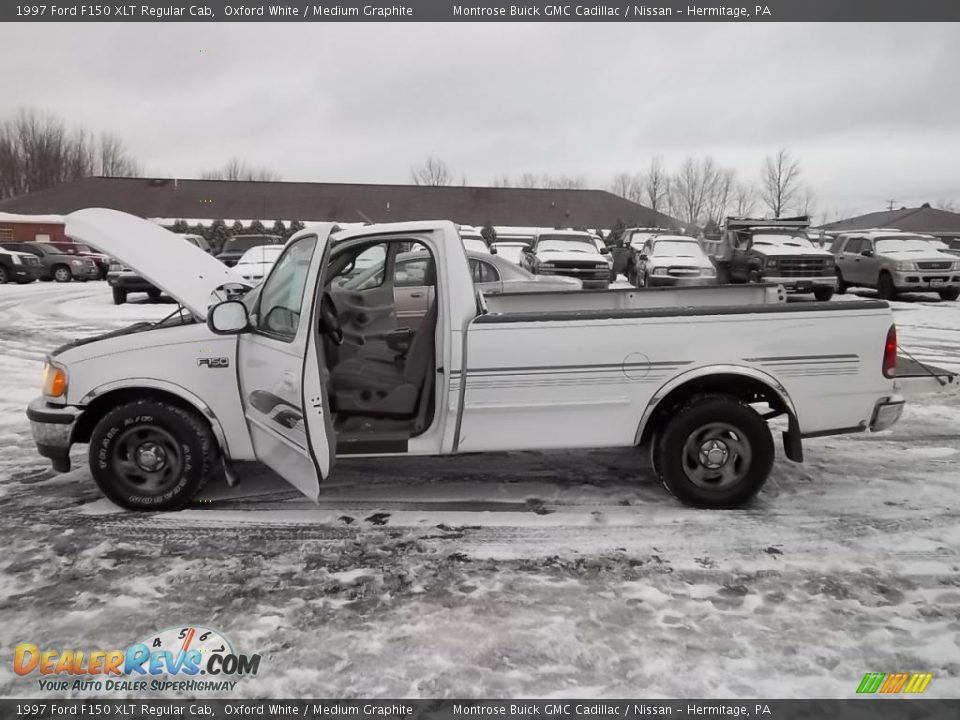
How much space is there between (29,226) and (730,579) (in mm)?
56085

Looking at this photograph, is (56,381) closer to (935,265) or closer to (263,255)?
(263,255)

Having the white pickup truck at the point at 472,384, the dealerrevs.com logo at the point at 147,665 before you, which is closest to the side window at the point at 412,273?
the white pickup truck at the point at 472,384

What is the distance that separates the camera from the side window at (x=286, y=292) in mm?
4223

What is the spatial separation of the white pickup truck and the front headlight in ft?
0.04

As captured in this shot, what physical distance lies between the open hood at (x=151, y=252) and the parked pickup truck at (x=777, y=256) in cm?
1459

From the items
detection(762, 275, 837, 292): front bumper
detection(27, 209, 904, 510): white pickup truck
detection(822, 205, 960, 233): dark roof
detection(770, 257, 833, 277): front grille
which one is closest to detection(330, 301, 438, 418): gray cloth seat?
detection(27, 209, 904, 510): white pickup truck

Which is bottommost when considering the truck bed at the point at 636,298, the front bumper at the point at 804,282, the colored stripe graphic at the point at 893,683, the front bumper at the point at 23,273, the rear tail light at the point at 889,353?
the colored stripe graphic at the point at 893,683

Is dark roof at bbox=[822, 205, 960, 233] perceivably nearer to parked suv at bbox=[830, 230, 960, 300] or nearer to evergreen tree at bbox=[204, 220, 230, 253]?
parked suv at bbox=[830, 230, 960, 300]

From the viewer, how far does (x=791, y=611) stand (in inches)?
132

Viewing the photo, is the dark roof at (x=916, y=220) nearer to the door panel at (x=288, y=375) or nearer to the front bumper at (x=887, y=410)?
the front bumper at (x=887, y=410)

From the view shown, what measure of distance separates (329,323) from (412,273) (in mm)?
1720

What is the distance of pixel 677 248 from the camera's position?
19.2 meters

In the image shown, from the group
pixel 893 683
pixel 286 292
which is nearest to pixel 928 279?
pixel 893 683

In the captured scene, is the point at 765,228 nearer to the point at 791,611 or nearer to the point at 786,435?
the point at 786,435
